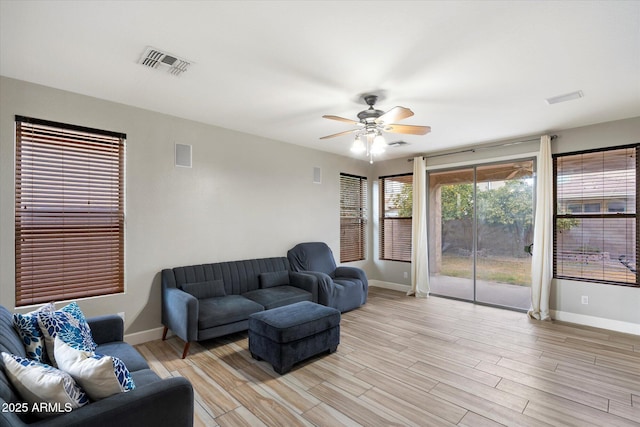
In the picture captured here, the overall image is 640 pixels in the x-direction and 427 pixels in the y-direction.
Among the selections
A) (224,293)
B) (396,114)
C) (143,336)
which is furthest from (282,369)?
(396,114)

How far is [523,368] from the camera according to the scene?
3.00m

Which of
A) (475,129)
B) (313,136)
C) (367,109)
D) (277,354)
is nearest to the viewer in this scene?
(277,354)

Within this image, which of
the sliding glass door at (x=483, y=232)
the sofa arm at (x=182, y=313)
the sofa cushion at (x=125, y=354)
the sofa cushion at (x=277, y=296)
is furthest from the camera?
the sliding glass door at (x=483, y=232)

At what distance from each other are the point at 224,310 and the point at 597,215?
200 inches

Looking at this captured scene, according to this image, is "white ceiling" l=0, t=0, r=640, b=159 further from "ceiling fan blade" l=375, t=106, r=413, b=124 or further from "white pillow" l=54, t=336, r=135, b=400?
"white pillow" l=54, t=336, r=135, b=400

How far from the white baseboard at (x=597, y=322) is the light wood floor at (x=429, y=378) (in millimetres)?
135

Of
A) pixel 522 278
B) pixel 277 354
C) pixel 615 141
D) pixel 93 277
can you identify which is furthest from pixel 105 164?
pixel 615 141

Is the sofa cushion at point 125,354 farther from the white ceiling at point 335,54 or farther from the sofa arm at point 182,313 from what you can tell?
the white ceiling at point 335,54

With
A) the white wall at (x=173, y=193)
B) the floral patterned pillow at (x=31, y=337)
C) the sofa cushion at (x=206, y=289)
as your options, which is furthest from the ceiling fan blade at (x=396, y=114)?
the floral patterned pillow at (x=31, y=337)

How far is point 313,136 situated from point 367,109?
1.42m

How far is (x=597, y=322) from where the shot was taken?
13.5ft

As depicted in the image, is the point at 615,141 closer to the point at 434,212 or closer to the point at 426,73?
the point at 434,212

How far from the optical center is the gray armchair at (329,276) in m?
4.47

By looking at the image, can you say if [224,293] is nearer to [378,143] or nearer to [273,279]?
[273,279]
